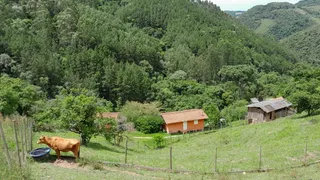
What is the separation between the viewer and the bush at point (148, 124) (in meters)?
47.8

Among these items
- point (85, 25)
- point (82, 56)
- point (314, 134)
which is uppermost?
point (85, 25)

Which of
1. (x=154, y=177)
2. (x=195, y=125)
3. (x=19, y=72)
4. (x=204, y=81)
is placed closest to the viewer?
(x=154, y=177)

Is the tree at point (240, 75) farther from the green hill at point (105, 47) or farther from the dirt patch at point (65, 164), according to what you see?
the dirt patch at point (65, 164)

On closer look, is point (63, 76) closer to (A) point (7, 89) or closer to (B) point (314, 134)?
(A) point (7, 89)

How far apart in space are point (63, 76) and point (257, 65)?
7058 centimetres

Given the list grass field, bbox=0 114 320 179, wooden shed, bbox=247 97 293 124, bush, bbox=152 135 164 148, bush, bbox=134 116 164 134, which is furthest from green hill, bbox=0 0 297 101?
grass field, bbox=0 114 320 179

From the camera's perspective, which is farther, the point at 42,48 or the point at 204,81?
the point at 204,81

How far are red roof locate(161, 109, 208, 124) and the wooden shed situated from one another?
28.5ft

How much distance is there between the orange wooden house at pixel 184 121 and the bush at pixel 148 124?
1.31 metres

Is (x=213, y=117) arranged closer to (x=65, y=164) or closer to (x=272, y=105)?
(x=272, y=105)

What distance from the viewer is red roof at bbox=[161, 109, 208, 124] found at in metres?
49.5

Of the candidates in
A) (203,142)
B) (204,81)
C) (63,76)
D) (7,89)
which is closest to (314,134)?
(203,142)

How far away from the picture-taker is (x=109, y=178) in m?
12.7

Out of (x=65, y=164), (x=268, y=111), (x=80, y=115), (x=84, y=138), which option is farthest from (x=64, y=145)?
(x=268, y=111)
